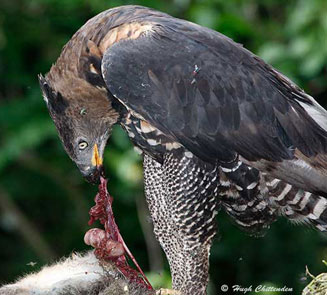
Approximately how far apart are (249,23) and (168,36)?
1995 millimetres

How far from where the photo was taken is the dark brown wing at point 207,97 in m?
3.74

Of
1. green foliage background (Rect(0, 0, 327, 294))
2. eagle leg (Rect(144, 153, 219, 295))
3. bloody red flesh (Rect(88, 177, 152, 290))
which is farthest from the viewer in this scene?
green foliage background (Rect(0, 0, 327, 294))

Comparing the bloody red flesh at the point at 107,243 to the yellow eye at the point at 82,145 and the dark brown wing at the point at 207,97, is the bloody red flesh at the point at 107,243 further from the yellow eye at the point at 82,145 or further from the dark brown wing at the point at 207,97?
the dark brown wing at the point at 207,97

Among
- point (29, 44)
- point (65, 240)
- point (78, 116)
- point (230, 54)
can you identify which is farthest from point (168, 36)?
point (65, 240)

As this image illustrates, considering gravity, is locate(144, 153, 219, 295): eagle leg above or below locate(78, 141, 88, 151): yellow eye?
below

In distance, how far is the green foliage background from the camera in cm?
542

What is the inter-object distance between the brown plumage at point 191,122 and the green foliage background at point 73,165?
4.50ft

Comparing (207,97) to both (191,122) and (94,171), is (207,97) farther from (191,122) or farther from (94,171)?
(94,171)

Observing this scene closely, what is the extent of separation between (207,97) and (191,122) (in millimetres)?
131

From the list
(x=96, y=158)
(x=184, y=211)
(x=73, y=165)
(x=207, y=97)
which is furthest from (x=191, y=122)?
(x=73, y=165)

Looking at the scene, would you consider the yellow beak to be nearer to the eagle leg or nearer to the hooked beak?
the hooked beak

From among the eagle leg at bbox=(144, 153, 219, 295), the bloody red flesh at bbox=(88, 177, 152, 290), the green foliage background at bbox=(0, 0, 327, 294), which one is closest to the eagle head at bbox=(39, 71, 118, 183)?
the bloody red flesh at bbox=(88, 177, 152, 290)

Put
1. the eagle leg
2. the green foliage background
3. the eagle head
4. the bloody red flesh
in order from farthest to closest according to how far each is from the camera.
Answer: the green foliage background < the eagle head < the eagle leg < the bloody red flesh

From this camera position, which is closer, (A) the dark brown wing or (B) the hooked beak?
(A) the dark brown wing
